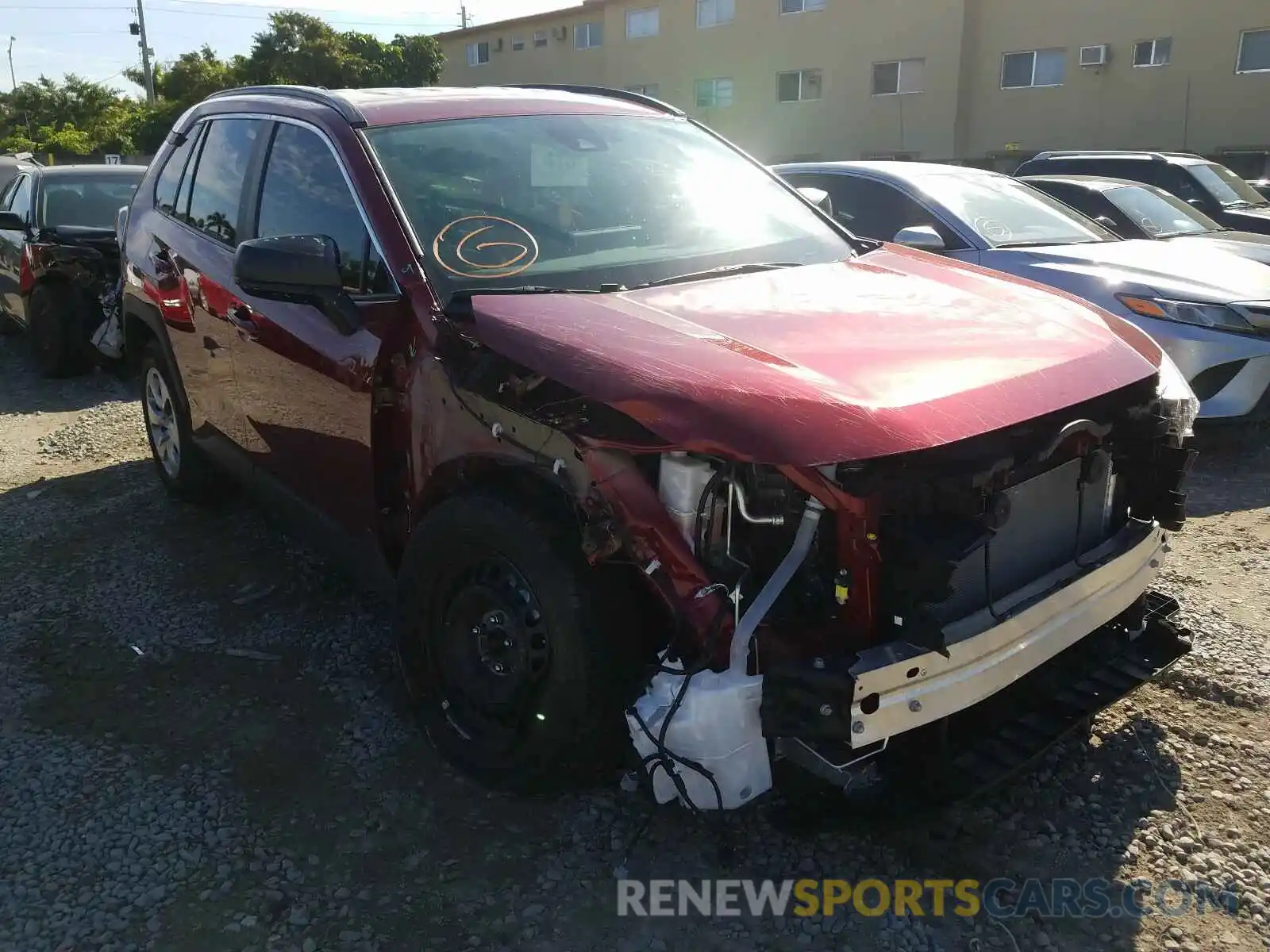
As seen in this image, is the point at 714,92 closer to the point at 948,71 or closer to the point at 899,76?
the point at 899,76

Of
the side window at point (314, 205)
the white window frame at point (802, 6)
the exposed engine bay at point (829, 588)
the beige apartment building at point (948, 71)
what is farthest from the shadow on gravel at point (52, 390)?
the white window frame at point (802, 6)

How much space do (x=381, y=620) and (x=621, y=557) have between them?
6.30 ft

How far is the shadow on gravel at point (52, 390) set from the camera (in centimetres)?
785

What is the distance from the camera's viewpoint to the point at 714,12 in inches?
1280

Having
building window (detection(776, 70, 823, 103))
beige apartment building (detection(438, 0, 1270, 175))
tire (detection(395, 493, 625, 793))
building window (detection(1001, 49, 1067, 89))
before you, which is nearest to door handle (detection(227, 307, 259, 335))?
tire (detection(395, 493, 625, 793))

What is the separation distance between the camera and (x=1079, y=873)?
8.62ft

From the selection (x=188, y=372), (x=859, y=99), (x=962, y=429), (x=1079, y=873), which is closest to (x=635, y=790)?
(x=1079, y=873)

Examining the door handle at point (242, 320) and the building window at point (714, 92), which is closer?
the door handle at point (242, 320)

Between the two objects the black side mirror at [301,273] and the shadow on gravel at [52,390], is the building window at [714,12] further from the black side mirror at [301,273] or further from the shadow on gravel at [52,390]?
the black side mirror at [301,273]

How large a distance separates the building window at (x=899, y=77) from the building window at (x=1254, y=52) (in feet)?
24.8

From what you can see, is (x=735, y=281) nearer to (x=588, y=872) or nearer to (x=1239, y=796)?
(x=588, y=872)

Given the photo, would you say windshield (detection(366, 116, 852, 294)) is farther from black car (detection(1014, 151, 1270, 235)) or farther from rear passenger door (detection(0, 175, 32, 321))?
black car (detection(1014, 151, 1270, 235))

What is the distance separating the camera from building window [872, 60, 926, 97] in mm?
27500

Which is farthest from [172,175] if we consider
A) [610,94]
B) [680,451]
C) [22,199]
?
[22,199]
